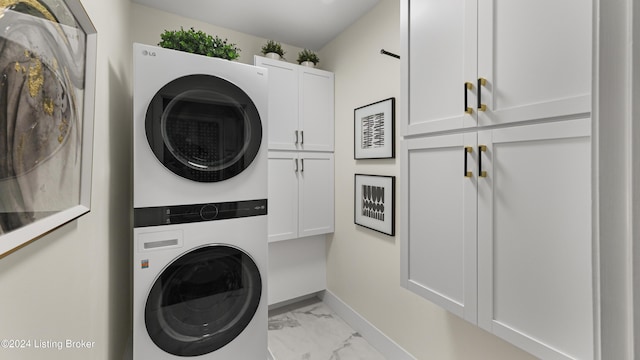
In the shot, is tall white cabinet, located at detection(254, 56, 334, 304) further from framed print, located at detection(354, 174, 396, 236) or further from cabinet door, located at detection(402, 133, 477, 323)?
cabinet door, located at detection(402, 133, 477, 323)

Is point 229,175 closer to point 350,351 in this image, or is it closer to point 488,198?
point 488,198

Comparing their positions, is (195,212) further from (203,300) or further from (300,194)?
(300,194)

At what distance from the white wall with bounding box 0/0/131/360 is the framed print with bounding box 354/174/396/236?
164 centimetres

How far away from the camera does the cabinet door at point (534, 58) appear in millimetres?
772

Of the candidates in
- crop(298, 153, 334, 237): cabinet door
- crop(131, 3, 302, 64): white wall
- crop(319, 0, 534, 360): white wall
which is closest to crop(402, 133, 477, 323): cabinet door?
crop(319, 0, 534, 360): white wall

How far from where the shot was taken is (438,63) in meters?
1.17

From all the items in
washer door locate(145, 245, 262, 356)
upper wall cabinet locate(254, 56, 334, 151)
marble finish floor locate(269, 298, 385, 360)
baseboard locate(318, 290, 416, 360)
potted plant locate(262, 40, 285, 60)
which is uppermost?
potted plant locate(262, 40, 285, 60)

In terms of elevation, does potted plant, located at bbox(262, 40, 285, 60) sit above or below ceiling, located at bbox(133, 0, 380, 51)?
below

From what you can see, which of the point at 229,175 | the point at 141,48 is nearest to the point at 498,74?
the point at 229,175

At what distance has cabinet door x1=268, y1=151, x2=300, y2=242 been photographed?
88.8 inches

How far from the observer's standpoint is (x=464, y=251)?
3.50 feet

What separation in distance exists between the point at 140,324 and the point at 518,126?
72.0 inches

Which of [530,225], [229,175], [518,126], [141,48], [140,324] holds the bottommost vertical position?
[140,324]

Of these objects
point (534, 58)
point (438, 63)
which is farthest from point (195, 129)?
point (534, 58)
